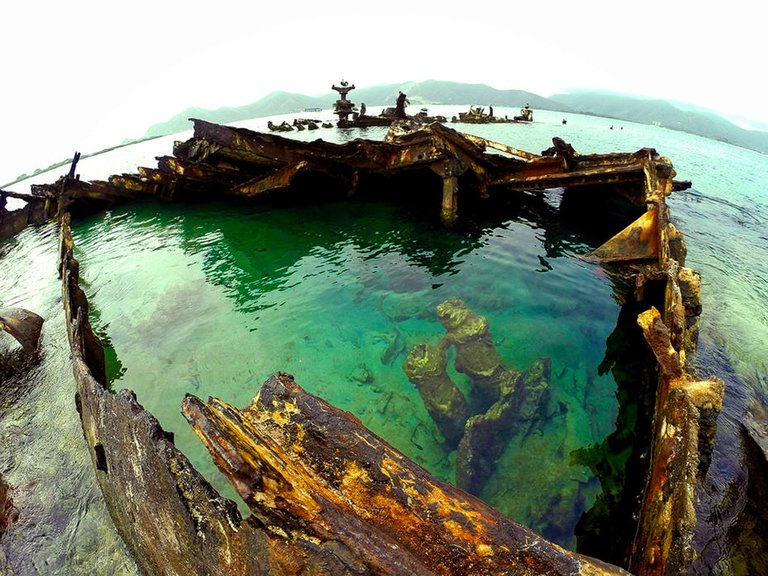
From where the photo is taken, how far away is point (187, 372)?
20.0 feet

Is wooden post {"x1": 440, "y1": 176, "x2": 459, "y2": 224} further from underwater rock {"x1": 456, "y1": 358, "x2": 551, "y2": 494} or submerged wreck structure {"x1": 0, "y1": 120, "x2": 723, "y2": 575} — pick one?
underwater rock {"x1": 456, "y1": 358, "x2": 551, "y2": 494}

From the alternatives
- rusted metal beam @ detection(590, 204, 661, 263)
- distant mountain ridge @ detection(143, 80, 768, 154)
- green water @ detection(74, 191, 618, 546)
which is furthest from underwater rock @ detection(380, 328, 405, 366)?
distant mountain ridge @ detection(143, 80, 768, 154)

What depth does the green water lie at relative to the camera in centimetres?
489

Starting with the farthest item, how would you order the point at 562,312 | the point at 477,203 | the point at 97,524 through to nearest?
the point at 477,203 → the point at 562,312 → the point at 97,524

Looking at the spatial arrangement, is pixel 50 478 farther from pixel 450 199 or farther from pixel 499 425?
pixel 450 199

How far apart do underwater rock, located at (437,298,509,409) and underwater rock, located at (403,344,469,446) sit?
337 millimetres

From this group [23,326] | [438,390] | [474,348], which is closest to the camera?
[438,390]

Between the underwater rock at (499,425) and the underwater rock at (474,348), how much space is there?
0.24 meters

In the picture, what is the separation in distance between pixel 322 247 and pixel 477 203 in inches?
272

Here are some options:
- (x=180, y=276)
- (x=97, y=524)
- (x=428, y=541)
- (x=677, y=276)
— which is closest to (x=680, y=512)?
(x=428, y=541)

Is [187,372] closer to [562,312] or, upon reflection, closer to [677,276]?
[562,312]

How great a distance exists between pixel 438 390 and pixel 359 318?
247 cm

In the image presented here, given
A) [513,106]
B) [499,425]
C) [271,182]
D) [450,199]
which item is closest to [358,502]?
[499,425]

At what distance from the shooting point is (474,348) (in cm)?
634
